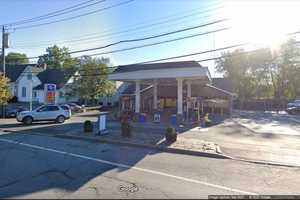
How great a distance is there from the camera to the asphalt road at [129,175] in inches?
237

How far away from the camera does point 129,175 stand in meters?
7.43

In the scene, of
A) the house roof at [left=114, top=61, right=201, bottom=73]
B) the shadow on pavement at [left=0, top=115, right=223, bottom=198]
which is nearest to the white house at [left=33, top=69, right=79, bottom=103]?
the house roof at [left=114, top=61, right=201, bottom=73]

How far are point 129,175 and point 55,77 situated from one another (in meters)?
49.0

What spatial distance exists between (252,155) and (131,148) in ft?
17.2

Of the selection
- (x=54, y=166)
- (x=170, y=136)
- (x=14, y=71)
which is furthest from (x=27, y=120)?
(x=14, y=71)

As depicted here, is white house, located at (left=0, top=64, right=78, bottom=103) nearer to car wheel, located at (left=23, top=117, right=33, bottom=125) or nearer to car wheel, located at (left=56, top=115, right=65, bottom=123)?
car wheel, located at (left=56, top=115, right=65, bottom=123)

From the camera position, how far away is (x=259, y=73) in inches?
2132

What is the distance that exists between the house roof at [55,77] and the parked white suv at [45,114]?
27.6 metres

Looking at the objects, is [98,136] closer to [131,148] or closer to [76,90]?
[131,148]

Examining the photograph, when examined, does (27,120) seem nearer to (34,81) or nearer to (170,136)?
(170,136)

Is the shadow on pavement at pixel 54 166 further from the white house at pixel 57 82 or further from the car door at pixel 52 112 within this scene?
the white house at pixel 57 82

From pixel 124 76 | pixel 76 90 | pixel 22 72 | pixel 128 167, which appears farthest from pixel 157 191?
pixel 22 72

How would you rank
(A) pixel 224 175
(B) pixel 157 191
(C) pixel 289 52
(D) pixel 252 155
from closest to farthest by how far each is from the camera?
(B) pixel 157 191 < (A) pixel 224 175 < (D) pixel 252 155 < (C) pixel 289 52

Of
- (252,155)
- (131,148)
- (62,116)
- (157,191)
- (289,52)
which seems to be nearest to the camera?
(157,191)
